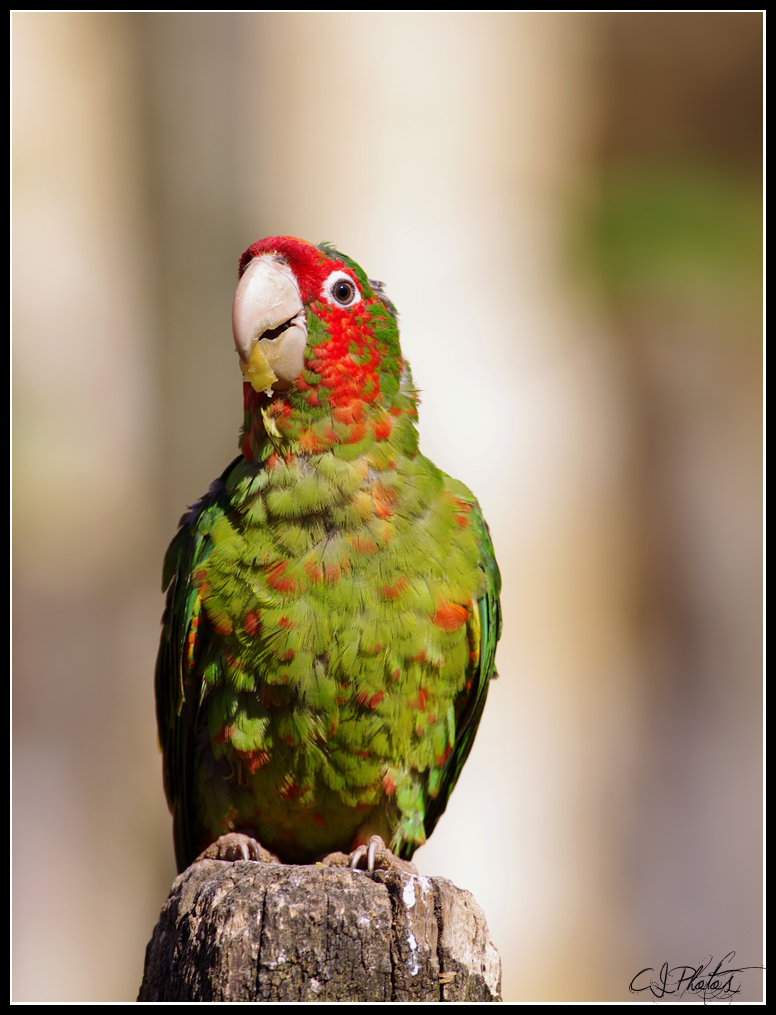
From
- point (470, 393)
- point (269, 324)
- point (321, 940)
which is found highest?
point (470, 393)

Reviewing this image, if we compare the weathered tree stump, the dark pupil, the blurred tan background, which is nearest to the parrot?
the dark pupil

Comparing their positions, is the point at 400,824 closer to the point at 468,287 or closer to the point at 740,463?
the point at 468,287

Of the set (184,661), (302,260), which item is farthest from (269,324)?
(184,661)

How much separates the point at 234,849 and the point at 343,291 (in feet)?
6.57

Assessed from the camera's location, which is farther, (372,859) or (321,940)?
(372,859)

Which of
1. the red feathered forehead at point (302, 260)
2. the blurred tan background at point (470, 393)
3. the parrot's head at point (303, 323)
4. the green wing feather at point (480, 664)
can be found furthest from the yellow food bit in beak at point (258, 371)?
the blurred tan background at point (470, 393)

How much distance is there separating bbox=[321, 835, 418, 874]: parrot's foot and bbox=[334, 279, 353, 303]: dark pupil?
6.22 ft

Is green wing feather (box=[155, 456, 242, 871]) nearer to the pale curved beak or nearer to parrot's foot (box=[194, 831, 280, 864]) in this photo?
parrot's foot (box=[194, 831, 280, 864])

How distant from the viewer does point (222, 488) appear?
3.40 metres

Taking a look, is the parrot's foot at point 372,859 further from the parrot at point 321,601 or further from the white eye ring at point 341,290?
the white eye ring at point 341,290

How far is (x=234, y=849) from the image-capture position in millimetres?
3100

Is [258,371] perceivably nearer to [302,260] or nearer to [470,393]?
[302,260]

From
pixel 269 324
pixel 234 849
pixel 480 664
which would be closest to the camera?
pixel 269 324
